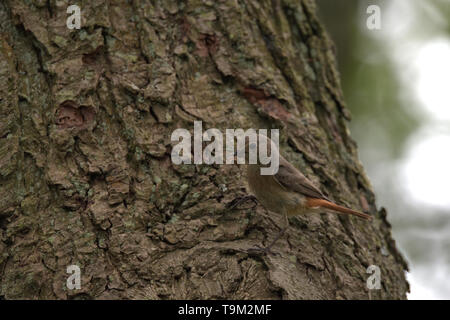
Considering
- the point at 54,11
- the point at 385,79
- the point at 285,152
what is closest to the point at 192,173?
the point at 285,152

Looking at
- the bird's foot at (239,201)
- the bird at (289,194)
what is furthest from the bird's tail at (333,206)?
the bird's foot at (239,201)

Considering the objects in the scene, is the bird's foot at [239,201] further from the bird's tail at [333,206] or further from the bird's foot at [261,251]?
the bird's tail at [333,206]

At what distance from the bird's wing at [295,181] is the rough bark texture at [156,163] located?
0.08m

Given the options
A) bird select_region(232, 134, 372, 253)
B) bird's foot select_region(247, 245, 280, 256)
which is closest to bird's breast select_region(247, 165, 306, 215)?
bird select_region(232, 134, 372, 253)

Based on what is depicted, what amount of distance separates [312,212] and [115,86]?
1.66 metres

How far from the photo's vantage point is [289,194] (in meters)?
3.92

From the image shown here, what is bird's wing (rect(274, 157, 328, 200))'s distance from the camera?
3762 millimetres

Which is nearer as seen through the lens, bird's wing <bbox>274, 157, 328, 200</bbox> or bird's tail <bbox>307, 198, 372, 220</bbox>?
bird's tail <bbox>307, 198, 372, 220</bbox>

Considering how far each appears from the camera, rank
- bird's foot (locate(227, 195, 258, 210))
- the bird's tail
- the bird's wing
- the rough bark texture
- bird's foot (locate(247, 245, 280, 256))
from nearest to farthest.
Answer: the rough bark texture, bird's foot (locate(247, 245, 280, 256)), bird's foot (locate(227, 195, 258, 210)), the bird's tail, the bird's wing

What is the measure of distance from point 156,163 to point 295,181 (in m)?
1.08

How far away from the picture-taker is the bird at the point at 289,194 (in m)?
3.70

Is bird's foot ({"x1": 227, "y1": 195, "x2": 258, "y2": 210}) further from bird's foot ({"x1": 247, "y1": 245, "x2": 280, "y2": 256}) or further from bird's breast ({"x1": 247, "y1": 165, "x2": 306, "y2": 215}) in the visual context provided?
bird's foot ({"x1": 247, "y1": 245, "x2": 280, "y2": 256})

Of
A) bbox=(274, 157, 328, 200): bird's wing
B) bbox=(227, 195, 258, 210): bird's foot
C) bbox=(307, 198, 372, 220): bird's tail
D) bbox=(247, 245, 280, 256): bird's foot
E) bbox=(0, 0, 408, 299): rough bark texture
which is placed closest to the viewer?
bbox=(0, 0, 408, 299): rough bark texture

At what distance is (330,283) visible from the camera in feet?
10.5
